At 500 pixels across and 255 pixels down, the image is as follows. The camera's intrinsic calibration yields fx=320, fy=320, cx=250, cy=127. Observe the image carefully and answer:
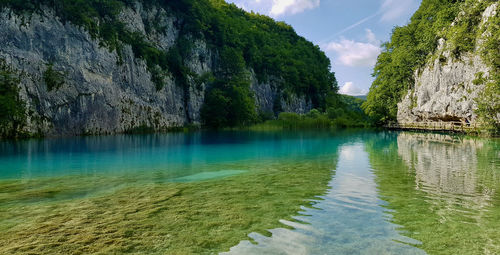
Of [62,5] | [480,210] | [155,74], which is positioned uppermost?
[62,5]

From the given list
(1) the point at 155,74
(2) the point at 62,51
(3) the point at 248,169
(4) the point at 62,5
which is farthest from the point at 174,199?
(1) the point at 155,74

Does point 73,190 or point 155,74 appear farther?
point 155,74

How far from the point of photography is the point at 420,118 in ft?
166

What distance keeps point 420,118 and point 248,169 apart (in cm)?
4624

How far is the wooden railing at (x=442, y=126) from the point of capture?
3483cm

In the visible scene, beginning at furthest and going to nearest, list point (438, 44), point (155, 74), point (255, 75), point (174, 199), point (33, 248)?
1. point (255, 75)
2. point (155, 74)
3. point (438, 44)
4. point (174, 199)
5. point (33, 248)

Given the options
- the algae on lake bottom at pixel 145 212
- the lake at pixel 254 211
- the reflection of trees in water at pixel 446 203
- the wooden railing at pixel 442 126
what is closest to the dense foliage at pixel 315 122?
the wooden railing at pixel 442 126

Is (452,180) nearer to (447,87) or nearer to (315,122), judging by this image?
(447,87)

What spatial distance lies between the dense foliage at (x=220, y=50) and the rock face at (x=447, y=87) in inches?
1259

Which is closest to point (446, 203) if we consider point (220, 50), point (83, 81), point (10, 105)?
point (10, 105)

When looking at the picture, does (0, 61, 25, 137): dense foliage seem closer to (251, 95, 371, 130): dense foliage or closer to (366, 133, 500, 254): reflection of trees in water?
(366, 133, 500, 254): reflection of trees in water

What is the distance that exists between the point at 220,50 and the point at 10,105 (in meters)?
49.4

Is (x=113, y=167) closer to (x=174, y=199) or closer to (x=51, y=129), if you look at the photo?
(x=174, y=199)

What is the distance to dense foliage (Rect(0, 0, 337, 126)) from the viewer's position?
45750mm
